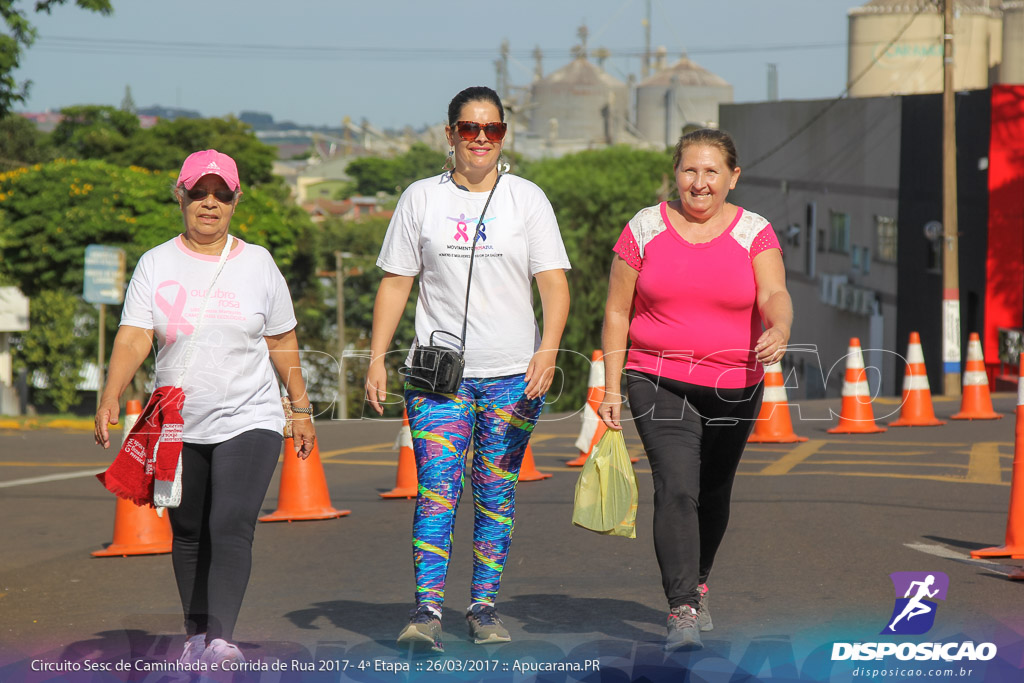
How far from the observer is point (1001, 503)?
938 centimetres

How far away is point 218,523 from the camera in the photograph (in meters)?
4.98

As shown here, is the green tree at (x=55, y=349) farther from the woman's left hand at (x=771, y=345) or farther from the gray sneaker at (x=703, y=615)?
the woman's left hand at (x=771, y=345)

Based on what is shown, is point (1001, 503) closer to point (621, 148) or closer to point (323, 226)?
point (323, 226)

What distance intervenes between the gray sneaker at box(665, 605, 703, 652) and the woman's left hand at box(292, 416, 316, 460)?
156 cm

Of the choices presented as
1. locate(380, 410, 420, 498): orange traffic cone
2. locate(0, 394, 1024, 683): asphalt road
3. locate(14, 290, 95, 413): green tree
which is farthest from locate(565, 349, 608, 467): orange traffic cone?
locate(14, 290, 95, 413): green tree

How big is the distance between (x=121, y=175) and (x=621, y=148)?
48.3m

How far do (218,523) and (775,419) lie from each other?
378 inches

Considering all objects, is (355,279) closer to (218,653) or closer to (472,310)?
(472,310)

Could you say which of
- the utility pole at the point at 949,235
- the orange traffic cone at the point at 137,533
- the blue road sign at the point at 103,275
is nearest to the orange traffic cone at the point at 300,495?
the orange traffic cone at the point at 137,533

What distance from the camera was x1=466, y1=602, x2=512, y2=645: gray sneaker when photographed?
5426 mm

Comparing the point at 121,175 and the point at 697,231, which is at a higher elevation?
the point at 121,175

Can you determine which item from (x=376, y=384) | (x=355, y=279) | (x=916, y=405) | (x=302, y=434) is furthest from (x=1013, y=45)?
(x=302, y=434)

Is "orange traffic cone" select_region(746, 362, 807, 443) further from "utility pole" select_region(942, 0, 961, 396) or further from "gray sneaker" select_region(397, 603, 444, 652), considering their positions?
"utility pole" select_region(942, 0, 961, 396)

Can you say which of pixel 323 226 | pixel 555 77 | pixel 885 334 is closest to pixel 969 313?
pixel 885 334
